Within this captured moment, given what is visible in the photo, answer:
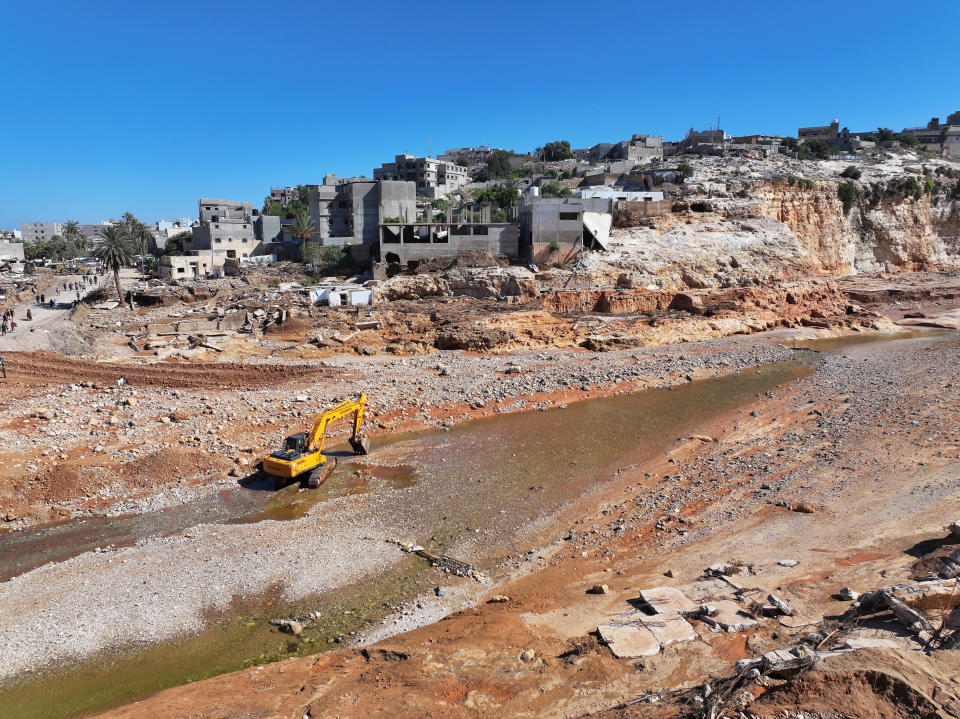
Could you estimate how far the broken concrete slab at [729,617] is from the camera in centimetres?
738

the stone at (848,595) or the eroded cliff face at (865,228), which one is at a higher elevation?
the eroded cliff face at (865,228)

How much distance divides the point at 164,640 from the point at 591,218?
3163cm

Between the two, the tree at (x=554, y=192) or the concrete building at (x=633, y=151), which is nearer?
the tree at (x=554, y=192)

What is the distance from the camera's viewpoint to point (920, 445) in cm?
1390

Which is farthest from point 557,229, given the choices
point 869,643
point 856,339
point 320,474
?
point 869,643

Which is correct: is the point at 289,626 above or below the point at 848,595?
below

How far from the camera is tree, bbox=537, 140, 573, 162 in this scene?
93625 mm

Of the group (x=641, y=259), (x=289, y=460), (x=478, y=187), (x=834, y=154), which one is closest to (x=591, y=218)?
(x=641, y=259)

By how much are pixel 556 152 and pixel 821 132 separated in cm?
3738

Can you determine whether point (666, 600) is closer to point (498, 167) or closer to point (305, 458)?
point (305, 458)

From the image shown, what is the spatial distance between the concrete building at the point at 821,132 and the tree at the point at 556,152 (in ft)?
107

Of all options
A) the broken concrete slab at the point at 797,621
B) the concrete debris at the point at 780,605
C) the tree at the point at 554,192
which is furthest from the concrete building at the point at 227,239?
the broken concrete slab at the point at 797,621

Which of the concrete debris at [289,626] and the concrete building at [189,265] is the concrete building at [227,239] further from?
the concrete debris at [289,626]

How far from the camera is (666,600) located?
27.0ft
